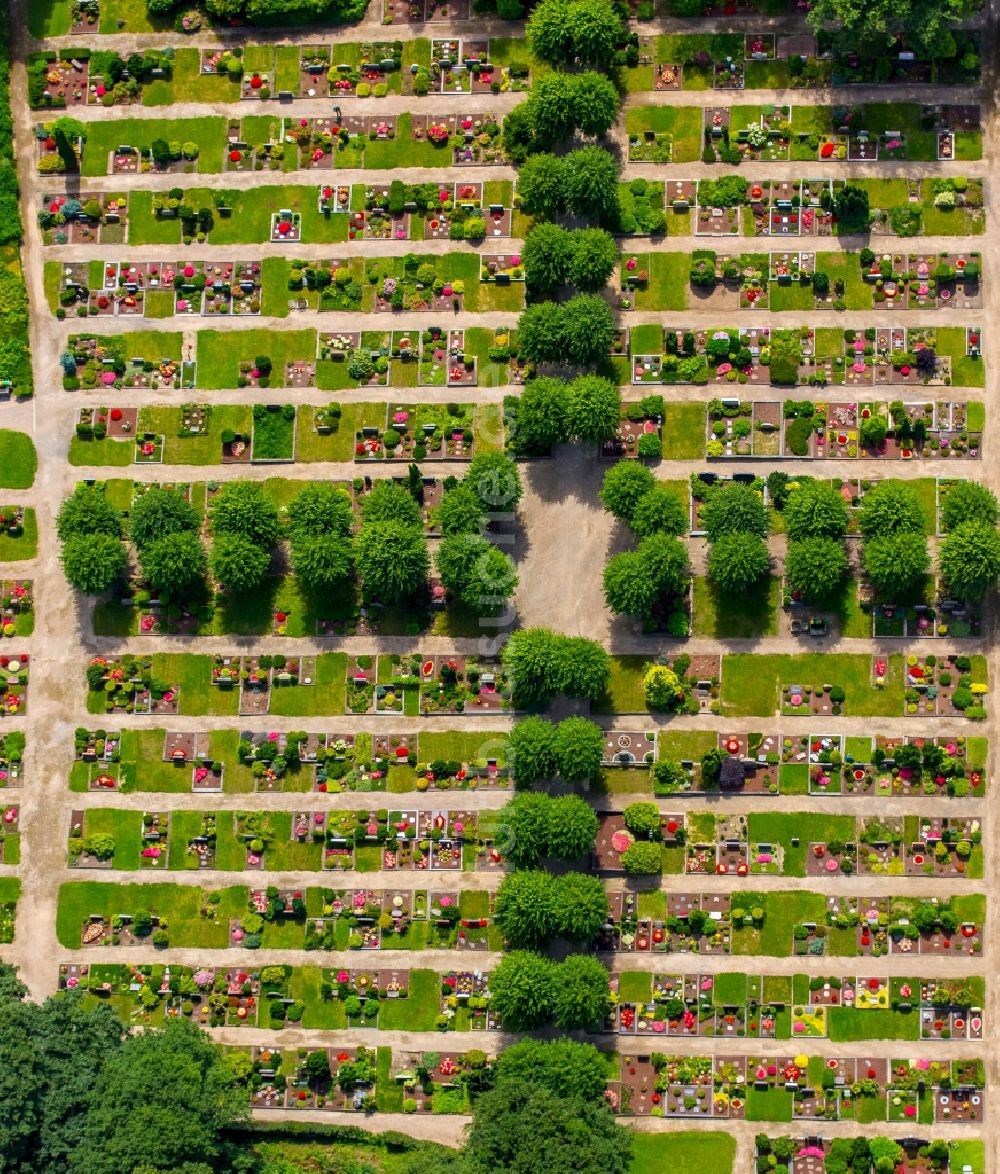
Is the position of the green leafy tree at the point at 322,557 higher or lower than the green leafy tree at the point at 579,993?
higher

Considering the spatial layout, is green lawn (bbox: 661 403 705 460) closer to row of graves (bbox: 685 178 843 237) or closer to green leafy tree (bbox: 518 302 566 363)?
green leafy tree (bbox: 518 302 566 363)

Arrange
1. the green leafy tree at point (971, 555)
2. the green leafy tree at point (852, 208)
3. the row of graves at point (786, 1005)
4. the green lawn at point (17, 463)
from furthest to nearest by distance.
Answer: the green lawn at point (17, 463) < the green leafy tree at point (852, 208) < the row of graves at point (786, 1005) < the green leafy tree at point (971, 555)

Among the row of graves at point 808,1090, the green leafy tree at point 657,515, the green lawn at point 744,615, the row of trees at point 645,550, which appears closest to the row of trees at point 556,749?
the row of trees at point 645,550

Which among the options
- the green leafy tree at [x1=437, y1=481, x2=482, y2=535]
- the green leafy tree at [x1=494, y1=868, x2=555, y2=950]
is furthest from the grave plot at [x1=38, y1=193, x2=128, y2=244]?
the green leafy tree at [x1=494, y1=868, x2=555, y2=950]

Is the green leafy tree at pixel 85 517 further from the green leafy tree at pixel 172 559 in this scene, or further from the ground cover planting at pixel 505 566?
the green leafy tree at pixel 172 559

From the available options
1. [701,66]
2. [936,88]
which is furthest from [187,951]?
[936,88]

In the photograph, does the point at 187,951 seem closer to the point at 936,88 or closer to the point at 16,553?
the point at 16,553
